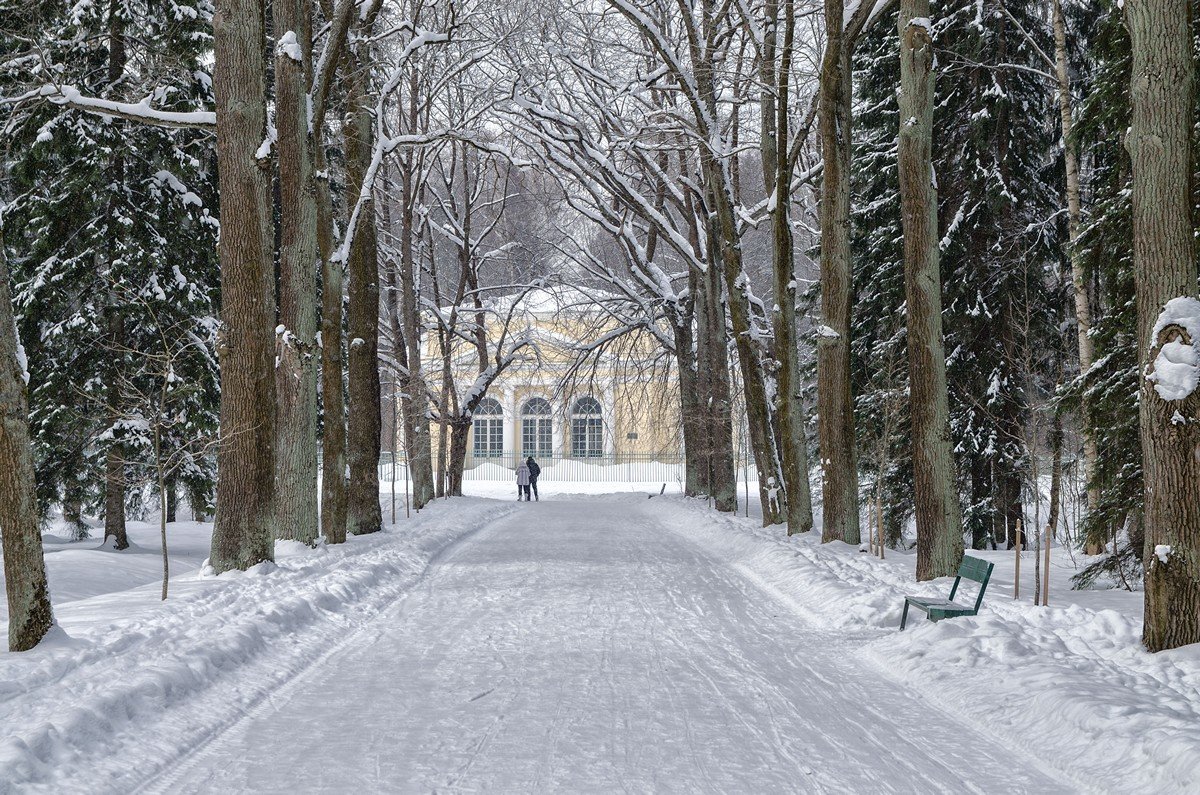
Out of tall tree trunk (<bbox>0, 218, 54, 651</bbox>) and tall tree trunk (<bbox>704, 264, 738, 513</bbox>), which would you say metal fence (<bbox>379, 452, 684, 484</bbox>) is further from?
tall tree trunk (<bbox>0, 218, 54, 651</bbox>)

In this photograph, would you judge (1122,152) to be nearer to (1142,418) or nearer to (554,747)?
(1142,418)

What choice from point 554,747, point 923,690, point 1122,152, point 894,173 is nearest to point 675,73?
point 894,173

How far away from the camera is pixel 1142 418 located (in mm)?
7402

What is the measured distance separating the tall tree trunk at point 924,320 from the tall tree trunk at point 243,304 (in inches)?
265

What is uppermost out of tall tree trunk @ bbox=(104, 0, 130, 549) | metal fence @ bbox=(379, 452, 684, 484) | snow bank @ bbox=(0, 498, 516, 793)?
tall tree trunk @ bbox=(104, 0, 130, 549)

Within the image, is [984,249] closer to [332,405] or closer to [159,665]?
[332,405]

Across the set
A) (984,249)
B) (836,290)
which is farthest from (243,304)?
(984,249)

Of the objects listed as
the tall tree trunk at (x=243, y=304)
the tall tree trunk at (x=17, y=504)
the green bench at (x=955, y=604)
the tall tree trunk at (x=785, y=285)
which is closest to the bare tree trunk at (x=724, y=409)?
the tall tree trunk at (x=785, y=285)

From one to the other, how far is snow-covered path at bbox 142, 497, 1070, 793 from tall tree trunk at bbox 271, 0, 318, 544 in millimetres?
4340

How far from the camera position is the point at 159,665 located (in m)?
6.64

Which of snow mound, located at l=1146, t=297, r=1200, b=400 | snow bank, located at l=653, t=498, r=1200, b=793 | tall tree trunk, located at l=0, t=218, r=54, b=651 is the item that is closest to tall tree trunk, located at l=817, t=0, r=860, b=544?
snow bank, located at l=653, t=498, r=1200, b=793

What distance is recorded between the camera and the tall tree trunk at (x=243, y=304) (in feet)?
36.6

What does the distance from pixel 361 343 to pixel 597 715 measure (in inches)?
493

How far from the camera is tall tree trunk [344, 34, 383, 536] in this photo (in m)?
17.8
